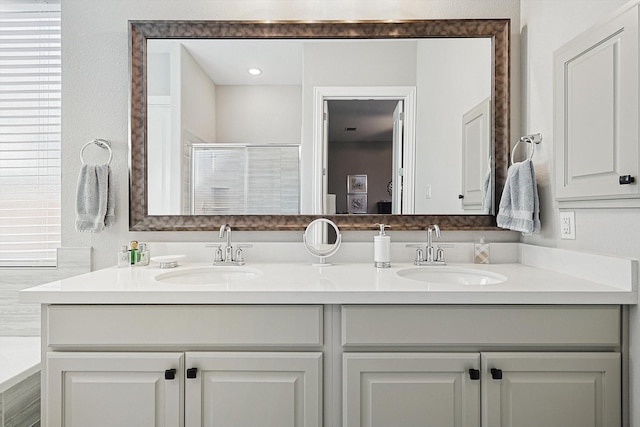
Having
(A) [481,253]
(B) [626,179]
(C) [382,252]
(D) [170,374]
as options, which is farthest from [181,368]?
(B) [626,179]

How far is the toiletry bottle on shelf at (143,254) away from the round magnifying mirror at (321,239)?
71 centimetres

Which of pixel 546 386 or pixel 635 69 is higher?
pixel 635 69

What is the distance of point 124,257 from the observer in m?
1.71

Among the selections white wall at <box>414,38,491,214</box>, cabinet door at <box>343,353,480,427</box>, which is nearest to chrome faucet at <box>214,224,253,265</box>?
cabinet door at <box>343,353,480,427</box>

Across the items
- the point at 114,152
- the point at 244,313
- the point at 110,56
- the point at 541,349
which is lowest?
the point at 541,349

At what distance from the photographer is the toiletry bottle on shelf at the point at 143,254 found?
5.64ft

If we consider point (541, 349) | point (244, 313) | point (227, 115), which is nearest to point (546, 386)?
point (541, 349)

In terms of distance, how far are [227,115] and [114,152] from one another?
58 cm

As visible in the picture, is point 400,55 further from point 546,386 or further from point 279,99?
point 546,386

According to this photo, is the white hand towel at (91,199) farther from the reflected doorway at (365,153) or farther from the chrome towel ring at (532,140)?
the chrome towel ring at (532,140)

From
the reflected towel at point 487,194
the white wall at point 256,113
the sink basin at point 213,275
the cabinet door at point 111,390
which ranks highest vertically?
the white wall at point 256,113

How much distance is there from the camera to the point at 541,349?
121 cm

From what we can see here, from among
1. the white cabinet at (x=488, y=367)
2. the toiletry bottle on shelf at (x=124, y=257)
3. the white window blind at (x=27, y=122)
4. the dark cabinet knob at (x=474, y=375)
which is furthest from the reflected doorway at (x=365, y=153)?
the white window blind at (x=27, y=122)

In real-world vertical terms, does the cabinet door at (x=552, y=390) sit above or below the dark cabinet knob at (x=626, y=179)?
below
